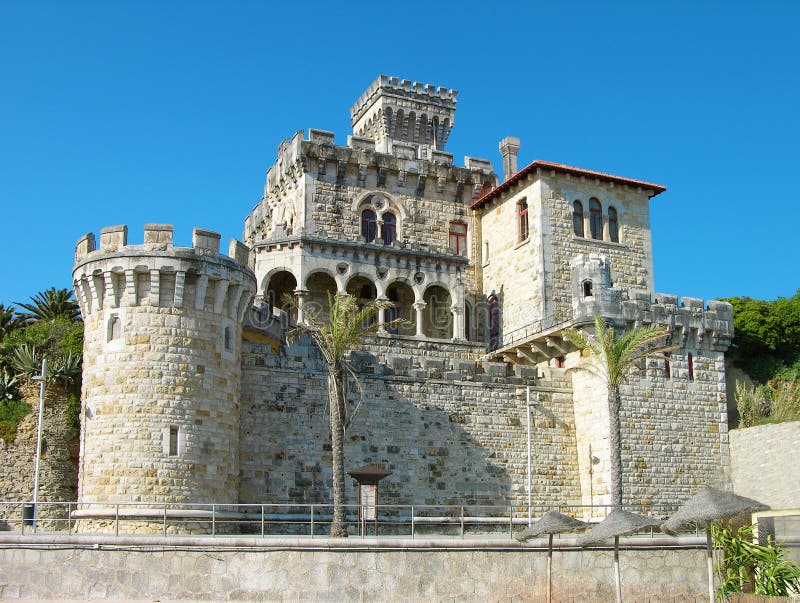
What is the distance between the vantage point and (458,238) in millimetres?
43438

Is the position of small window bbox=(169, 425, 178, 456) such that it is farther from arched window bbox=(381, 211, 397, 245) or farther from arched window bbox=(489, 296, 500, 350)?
arched window bbox=(381, 211, 397, 245)

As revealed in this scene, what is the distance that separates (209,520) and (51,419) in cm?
891

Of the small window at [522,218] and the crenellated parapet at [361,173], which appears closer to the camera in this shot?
the small window at [522,218]

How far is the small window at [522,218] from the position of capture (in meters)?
39.8

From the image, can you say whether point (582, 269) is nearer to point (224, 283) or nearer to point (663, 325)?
point (663, 325)

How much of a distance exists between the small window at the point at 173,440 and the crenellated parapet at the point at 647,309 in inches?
532

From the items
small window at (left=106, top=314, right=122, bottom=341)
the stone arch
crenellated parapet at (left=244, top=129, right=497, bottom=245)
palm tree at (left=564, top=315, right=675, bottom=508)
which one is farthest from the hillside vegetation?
small window at (left=106, top=314, right=122, bottom=341)

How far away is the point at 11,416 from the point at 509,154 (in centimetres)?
2284

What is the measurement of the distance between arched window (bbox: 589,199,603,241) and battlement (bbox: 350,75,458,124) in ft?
58.7

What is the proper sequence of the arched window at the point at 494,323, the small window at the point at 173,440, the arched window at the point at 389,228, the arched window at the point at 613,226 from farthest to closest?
the arched window at the point at 389,228 → the arched window at the point at 494,323 → the arched window at the point at 613,226 → the small window at the point at 173,440

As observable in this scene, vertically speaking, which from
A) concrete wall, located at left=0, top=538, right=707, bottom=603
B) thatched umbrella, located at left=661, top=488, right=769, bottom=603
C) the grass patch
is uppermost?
the grass patch

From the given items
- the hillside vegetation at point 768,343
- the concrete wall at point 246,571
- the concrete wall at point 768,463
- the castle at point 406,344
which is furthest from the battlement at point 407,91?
the concrete wall at point 246,571

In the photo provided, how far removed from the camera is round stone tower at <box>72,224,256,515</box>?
25094 millimetres

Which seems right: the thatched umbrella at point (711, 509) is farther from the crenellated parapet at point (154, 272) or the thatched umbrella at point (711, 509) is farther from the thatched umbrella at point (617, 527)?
the crenellated parapet at point (154, 272)
